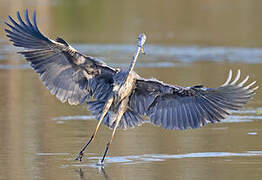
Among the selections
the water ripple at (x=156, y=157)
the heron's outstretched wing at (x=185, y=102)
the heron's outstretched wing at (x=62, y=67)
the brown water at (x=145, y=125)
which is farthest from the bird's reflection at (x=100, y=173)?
the heron's outstretched wing at (x=62, y=67)

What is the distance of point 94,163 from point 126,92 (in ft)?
3.39

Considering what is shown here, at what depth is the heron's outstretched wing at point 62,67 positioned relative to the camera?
30.5 feet

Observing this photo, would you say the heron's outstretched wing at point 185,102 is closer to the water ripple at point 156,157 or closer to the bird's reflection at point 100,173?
the water ripple at point 156,157

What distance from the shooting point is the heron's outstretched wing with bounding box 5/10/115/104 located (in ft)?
30.5

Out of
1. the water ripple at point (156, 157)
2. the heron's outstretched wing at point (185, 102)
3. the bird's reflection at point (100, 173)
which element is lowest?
the bird's reflection at point (100, 173)

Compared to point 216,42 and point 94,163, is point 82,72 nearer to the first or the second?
point 94,163

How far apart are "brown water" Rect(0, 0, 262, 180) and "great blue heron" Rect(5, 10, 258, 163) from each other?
44 cm

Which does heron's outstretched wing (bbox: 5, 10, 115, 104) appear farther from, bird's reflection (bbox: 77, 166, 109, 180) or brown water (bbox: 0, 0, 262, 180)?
bird's reflection (bbox: 77, 166, 109, 180)

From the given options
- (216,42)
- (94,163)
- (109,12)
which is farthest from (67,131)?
(109,12)

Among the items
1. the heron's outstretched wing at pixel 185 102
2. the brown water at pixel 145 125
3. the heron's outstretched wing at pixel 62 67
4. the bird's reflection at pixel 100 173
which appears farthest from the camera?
the heron's outstretched wing at pixel 62 67

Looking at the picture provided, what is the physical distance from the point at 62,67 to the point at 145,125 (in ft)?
7.22

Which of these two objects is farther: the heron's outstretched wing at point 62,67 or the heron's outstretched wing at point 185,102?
the heron's outstretched wing at point 62,67

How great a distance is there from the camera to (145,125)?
11.2 metres

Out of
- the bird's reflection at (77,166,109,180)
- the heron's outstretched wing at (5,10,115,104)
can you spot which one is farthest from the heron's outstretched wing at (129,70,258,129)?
the bird's reflection at (77,166,109,180)
